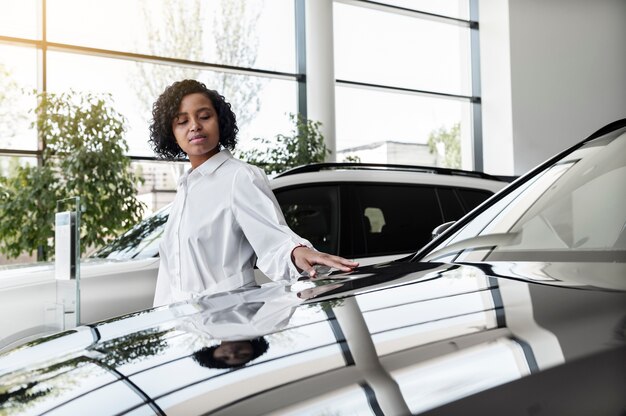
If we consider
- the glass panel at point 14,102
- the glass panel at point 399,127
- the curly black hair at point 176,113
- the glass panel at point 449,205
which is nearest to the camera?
the curly black hair at point 176,113

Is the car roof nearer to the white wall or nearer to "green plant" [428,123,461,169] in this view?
"green plant" [428,123,461,169]

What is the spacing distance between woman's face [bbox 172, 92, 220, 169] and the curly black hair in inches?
0.7

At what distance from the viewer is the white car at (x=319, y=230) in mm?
2600

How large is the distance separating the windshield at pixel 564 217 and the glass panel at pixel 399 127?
7.04 meters

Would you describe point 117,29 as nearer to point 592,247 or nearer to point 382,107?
point 382,107

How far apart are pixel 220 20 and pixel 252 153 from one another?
1948mm

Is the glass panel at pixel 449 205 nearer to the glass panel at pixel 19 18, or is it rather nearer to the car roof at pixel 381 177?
the car roof at pixel 381 177

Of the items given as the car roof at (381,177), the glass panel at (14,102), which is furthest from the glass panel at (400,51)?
the car roof at (381,177)

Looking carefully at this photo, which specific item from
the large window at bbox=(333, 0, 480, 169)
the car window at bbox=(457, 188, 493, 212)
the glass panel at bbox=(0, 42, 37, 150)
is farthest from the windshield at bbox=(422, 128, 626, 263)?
the large window at bbox=(333, 0, 480, 169)

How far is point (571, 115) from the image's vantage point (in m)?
10.6

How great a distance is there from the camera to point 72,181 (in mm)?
5355

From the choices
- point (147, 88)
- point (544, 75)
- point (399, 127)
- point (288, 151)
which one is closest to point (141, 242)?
point (288, 151)

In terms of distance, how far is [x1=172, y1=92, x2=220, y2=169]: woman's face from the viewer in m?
2.00

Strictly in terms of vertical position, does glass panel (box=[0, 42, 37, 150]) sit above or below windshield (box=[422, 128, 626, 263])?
above
